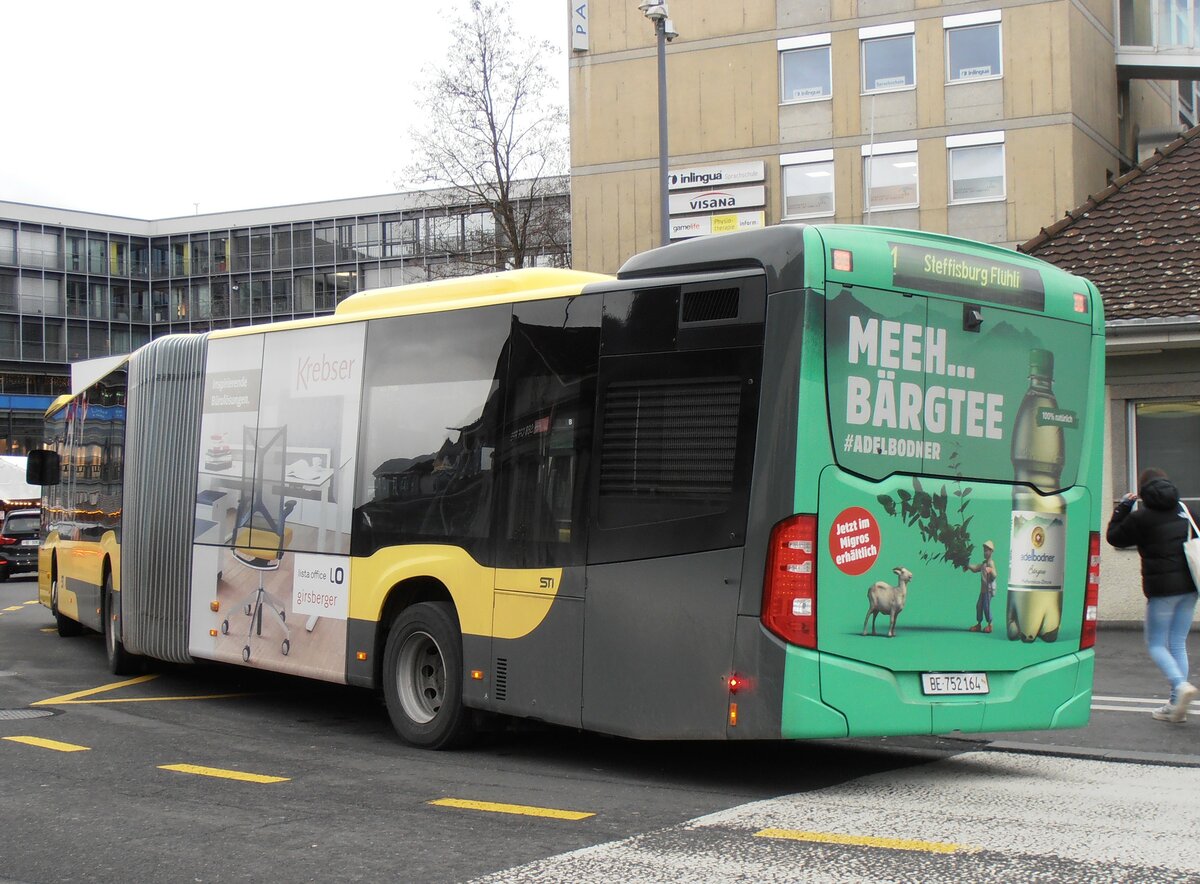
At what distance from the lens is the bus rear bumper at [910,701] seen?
23.6 feet

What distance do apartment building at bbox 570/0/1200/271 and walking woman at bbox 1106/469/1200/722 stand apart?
2535cm

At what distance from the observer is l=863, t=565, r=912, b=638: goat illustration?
24.5ft

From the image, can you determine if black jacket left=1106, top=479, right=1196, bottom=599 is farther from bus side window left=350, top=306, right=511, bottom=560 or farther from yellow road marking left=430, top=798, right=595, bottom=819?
yellow road marking left=430, top=798, right=595, bottom=819

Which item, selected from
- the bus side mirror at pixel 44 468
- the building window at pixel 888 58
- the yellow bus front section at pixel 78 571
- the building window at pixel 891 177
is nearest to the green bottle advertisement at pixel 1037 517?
the yellow bus front section at pixel 78 571

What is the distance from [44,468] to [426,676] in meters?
9.57

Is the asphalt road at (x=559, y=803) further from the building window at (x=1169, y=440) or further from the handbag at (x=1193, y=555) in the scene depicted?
the building window at (x=1169, y=440)

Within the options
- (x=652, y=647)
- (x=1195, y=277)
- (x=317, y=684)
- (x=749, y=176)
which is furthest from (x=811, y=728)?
(x=749, y=176)

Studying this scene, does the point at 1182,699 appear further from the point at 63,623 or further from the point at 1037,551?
the point at 63,623

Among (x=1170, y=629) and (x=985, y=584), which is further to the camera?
(x=1170, y=629)

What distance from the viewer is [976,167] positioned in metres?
36.2

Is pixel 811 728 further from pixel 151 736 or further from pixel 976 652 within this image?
pixel 151 736

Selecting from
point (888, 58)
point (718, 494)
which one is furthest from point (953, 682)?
point (888, 58)

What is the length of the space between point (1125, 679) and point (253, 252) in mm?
78051

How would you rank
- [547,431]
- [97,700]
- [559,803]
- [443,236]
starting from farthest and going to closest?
1. [443,236]
2. [97,700]
3. [547,431]
4. [559,803]
